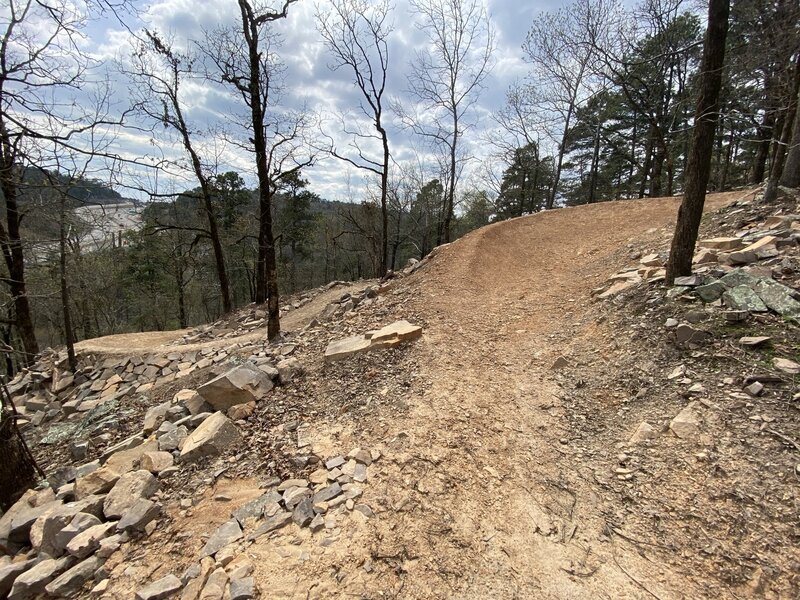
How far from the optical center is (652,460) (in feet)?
10.1

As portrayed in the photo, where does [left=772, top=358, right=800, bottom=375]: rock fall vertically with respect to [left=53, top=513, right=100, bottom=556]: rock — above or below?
above

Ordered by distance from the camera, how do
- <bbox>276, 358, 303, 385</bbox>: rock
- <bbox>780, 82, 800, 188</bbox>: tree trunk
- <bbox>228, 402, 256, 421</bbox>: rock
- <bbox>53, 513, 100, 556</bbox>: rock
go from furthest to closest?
<bbox>780, 82, 800, 188</bbox>: tree trunk → <bbox>276, 358, 303, 385</bbox>: rock → <bbox>228, 402, 256, 421</bbox>: rock → <bbox>53, 513, 100, 556</bbox>: rock

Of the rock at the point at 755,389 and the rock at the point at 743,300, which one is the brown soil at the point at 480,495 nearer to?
the rock at the point at 755,389

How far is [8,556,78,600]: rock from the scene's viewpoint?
9.05 ft

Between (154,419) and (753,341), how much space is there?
7.37 metres

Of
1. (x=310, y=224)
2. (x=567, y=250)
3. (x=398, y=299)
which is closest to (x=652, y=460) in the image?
(x=398, y=299)

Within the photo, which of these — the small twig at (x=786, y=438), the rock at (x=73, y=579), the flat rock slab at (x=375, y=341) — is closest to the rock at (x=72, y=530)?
the rock at (x=73, y=579)

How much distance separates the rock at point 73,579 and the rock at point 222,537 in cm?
96

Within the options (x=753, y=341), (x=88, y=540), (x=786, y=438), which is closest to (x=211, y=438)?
(x=88, y=540)

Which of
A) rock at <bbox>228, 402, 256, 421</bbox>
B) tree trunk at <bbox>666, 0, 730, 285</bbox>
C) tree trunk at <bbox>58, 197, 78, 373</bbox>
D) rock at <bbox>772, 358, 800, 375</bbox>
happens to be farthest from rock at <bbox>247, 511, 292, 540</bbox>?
tree trunk at <bbox>666, 0, 730, 285</bbox>

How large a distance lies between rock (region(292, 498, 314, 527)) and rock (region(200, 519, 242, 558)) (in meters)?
0.45

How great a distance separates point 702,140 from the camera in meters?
4.52

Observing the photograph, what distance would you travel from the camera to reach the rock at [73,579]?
2709 mm

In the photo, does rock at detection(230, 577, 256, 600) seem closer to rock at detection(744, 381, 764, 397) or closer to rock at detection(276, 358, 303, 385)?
rock at detection(276, 358, 303, 385)
